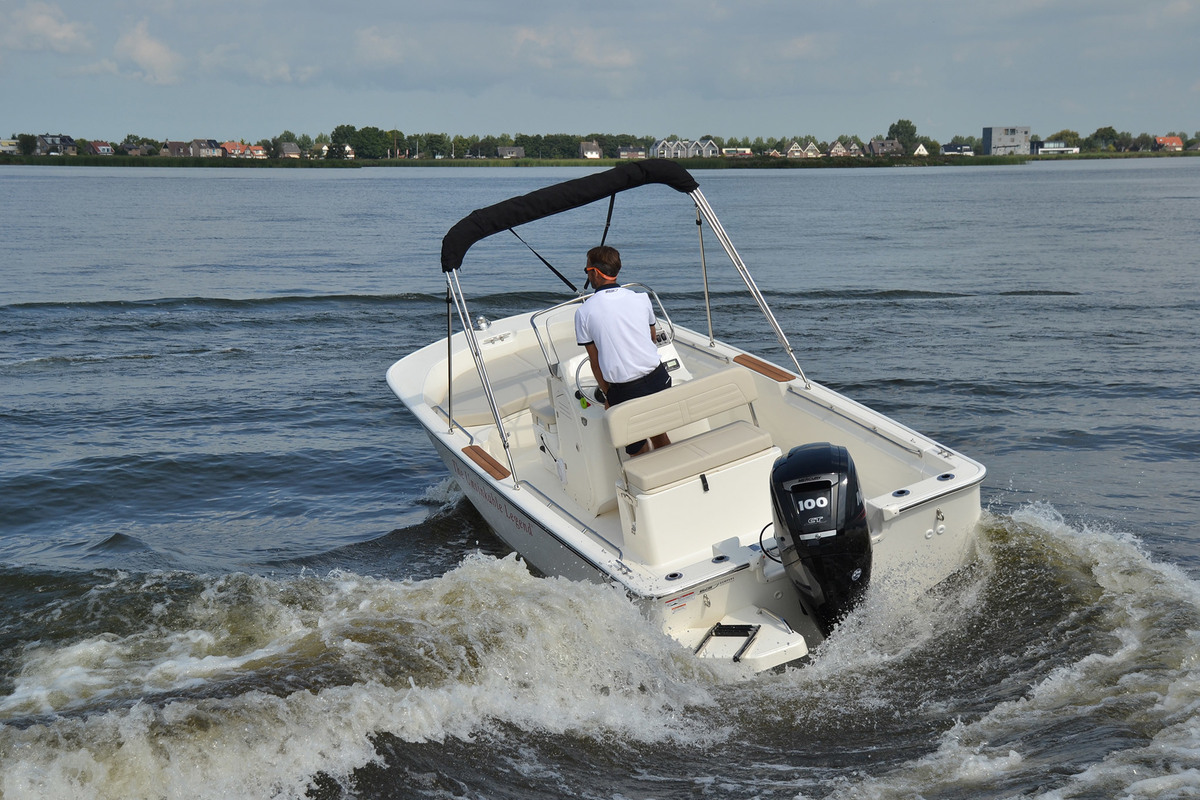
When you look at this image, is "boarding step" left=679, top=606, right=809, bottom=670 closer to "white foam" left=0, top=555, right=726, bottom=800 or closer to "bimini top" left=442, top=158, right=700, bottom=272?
"white foam" left=0, top=555, right=726, bottom=800

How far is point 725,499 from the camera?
186 inches

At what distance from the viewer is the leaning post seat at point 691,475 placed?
4.57 metres

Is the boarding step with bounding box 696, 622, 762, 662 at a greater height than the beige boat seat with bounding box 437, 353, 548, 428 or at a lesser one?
lesser

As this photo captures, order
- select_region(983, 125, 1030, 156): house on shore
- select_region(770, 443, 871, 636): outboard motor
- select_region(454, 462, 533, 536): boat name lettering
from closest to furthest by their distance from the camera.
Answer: select_region(770, 443, 871, 636): outboard motor < select_region(454, 462, 533, 536): boat name lettering < select_region(983, 125, 1030, 156): house on shore

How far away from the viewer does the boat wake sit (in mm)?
3477

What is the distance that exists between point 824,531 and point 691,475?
0.81 metres

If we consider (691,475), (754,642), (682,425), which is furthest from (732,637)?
(682,425)

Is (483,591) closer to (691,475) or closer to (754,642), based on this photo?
Result: (691,475)

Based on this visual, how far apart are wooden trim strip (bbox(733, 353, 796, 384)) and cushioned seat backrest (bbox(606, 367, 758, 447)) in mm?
1352

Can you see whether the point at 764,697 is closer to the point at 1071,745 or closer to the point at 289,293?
the point at 1071,745

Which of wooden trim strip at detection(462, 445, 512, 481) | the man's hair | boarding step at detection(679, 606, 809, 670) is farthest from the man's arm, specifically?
boarding step at detection(679, 606, 809, 670)

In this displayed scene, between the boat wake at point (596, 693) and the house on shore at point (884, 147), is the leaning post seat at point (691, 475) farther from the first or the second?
the house on shore at point (884, 147)

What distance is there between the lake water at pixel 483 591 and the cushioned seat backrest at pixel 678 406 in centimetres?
83

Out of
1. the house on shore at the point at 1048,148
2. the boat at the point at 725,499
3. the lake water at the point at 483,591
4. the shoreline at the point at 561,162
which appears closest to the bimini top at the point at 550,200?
the boat at the point at 725,499
